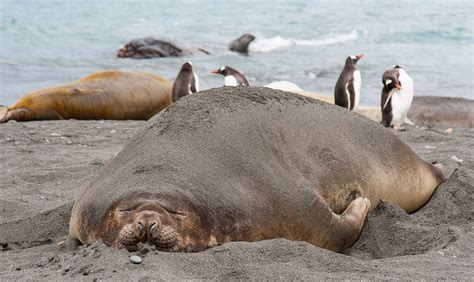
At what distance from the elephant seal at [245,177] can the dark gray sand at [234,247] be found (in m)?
0.11

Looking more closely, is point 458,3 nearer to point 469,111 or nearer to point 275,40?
point 275,40

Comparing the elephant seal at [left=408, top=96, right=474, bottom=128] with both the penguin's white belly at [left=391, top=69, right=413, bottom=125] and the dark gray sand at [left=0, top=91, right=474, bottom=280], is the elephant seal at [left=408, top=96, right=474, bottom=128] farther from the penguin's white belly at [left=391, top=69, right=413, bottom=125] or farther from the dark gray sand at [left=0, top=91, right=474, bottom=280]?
the dark gray sand at [left=0, top=91, right=474, bottom=280]

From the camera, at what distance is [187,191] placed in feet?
10.5

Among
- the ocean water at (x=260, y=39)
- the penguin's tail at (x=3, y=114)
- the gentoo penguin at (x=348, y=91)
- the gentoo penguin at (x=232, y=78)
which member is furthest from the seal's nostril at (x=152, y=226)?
the ocean water at (x=260, y=39)

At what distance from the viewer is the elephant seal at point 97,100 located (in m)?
10.0

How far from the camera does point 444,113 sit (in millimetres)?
12266

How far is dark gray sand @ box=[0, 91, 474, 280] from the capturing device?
9.44 feet

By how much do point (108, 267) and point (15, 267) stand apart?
2.16ft

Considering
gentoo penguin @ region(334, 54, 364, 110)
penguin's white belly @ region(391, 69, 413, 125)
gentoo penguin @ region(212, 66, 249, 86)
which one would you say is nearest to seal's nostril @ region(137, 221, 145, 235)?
penguin's white belly @ region(391, 69, 413, 125)

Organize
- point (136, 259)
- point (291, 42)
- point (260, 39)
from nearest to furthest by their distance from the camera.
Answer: point (136, 259), point (291, 42), point (260, 39)

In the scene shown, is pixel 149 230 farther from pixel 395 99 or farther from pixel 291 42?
pixel 291 42

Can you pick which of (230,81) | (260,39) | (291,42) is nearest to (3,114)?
(230,81)

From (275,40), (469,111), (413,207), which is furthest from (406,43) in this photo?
(413,207)

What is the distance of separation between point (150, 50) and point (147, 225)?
18.5 m
